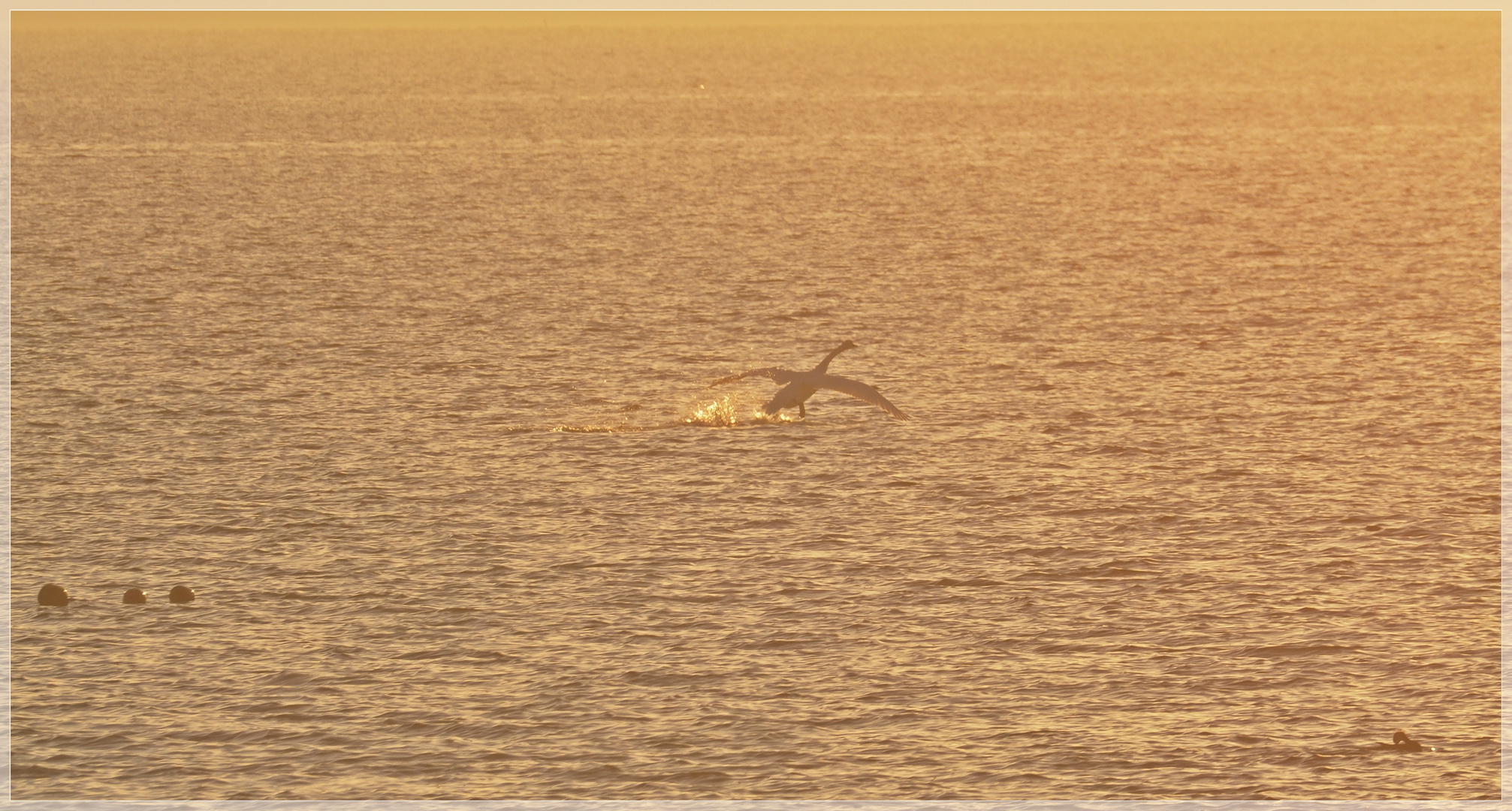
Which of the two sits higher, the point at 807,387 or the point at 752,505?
the point at 807,387

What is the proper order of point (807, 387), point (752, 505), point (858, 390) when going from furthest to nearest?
point (807, 387), point (858, 390), point (752, 505)

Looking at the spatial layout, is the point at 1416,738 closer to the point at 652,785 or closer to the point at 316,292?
the point at 652,785

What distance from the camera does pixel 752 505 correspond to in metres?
33.9

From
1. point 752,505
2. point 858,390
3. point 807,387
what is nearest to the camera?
point 752,505

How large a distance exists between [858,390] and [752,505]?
5.15 metres

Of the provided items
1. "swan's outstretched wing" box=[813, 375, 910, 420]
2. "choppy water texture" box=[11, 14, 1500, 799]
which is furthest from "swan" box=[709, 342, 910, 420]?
"choppy water texture" box=[11, 14, 1500, 799]

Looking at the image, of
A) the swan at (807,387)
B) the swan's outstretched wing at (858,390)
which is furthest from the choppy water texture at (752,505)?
the swan's outstretched wing at (858,390)

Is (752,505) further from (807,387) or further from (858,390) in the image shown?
(807,387)

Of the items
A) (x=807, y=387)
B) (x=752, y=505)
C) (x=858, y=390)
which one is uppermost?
(x=807, y=387)

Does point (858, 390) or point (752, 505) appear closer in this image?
point (752, 505)

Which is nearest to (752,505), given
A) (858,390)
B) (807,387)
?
(858,390)

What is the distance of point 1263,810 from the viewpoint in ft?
73.9

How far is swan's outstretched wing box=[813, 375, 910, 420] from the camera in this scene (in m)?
38.2

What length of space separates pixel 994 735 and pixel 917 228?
4708 centimetres
